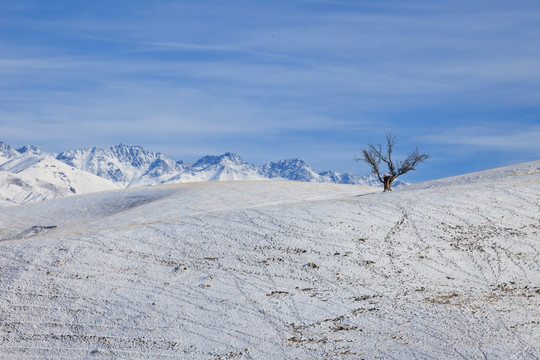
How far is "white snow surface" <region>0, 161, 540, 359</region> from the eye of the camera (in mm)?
18578

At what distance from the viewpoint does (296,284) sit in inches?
912

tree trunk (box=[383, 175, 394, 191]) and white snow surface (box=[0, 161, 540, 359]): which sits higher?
tree trunk (box=[383, 175, 394, 191])

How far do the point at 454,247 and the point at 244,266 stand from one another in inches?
396

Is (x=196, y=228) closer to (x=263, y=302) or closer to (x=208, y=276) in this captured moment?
(x=208, y=276)

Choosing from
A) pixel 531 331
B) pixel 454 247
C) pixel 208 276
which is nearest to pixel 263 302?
pixel 208 276

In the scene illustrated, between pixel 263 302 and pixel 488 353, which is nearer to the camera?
pixel 488 353

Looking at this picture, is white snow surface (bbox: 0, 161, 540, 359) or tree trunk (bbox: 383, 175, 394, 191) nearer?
white snow surface (bbox: 0, 161, 540, 359)

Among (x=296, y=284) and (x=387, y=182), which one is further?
(x=387, y=182)

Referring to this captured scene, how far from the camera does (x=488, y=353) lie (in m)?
17.0

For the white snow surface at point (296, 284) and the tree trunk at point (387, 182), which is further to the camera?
the tree trunk at point (387, 182)

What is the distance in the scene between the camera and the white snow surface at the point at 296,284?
18.6 metres

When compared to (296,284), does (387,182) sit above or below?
above

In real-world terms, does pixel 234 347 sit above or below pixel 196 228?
below

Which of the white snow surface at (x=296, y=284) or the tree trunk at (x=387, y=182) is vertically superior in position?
the tree trunk at (x=387, y=182)
